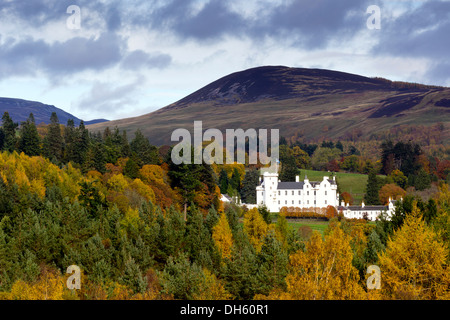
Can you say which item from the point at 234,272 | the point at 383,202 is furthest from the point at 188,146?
the point at 383,202

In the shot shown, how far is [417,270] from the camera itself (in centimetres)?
3322

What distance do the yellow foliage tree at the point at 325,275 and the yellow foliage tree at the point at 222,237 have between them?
73.5 ft

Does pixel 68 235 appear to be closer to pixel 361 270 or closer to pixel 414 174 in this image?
pixel 361 270

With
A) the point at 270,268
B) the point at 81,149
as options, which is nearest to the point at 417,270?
the point at 270,268

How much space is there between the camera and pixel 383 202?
452ft

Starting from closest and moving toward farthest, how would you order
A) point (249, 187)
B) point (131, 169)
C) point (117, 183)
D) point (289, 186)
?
point (117, 183) < point (131, 169) < point (289, 186) < point (249, 187)

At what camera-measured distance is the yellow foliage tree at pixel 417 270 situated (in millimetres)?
32469

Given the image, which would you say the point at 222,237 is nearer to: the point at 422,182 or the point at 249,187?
the point at 249,187

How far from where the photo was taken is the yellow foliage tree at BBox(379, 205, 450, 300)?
107ft

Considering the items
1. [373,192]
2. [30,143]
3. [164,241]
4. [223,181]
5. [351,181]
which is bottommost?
[164,241]

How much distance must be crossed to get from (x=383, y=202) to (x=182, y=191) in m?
70.8

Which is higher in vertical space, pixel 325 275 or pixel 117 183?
pixel 117 183

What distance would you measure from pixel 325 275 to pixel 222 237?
95.9 ft

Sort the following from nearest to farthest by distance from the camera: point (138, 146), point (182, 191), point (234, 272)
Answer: point (234, 272) < point (182, 191) < point (138, 146)
